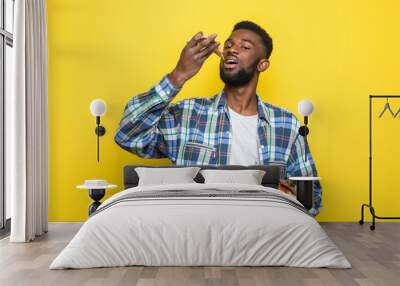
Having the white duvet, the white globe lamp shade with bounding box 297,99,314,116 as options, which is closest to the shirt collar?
the white globe lamp shade with bounding box 297,99,314,116

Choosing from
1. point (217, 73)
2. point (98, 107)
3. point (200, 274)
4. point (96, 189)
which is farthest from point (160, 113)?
point (200, 274)

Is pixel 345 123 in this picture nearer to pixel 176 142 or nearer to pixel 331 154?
pixel 331 154

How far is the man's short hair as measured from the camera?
21.9ft

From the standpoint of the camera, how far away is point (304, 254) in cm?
410

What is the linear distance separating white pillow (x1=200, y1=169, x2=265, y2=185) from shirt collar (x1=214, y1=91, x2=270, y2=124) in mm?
828

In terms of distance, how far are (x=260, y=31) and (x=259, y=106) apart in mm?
910

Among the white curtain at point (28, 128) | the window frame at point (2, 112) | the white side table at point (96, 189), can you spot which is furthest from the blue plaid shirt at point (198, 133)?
the window frame at point (2, 112)

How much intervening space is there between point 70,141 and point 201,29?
207 cm

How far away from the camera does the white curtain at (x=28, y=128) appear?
541 centimetres

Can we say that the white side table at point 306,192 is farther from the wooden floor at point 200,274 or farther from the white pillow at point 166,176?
the wooden floor at point 200,274

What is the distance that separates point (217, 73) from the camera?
667cm

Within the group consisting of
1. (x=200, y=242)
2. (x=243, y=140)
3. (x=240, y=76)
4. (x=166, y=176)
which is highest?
(x=240, y=76)

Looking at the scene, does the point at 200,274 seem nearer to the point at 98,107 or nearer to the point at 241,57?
the point at 98,107

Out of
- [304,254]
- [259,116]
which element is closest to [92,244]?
[304,254]
